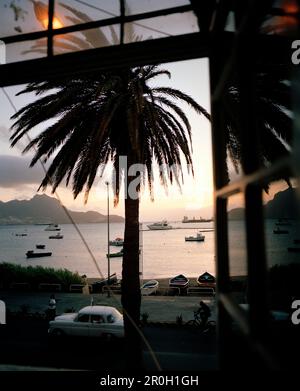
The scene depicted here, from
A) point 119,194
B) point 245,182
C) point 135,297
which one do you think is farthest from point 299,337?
point 119,194

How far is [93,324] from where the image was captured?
1460 cm

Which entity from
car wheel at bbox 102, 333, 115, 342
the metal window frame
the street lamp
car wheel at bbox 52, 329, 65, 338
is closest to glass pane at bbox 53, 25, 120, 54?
the street lamp

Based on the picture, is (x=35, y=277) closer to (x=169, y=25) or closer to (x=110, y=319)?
(x=110, y=319)

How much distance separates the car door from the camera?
1475 centimetres

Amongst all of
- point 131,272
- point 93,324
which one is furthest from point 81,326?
point 131,272

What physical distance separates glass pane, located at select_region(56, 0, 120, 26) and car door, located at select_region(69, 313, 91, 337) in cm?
1401

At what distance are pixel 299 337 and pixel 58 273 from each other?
36.7m

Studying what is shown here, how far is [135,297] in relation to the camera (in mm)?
9875

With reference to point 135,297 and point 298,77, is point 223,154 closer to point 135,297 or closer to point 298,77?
point 298,77

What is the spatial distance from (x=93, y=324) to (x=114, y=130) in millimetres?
9196

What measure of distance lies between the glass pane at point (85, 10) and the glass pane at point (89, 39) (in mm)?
89

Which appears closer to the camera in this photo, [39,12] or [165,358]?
[39,12]

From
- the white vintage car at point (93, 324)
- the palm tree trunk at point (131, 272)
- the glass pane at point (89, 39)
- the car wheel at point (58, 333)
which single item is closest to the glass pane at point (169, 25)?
the glass pane at point (89, 39)
